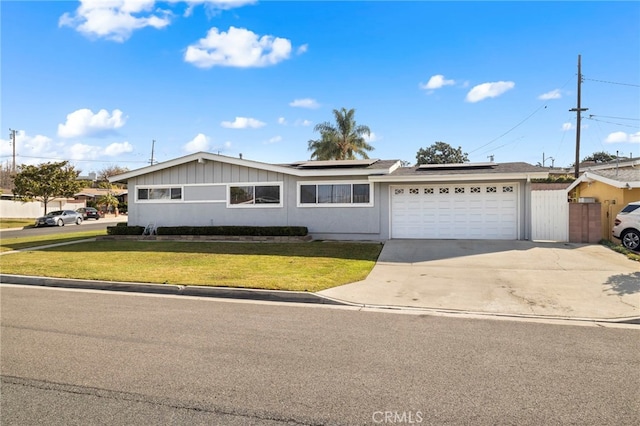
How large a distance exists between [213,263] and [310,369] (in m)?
7.87

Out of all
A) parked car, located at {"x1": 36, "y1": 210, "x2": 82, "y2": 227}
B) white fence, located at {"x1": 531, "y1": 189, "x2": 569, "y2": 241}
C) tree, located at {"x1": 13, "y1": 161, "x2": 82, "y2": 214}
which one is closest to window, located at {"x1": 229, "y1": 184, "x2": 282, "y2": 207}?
white fence, located at {"x1": 531, "y1": 189, "x2": 569, "y2": 241}

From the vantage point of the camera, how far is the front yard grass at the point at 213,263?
905cm

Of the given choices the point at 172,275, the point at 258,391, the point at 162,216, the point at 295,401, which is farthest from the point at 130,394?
the point at 162,216

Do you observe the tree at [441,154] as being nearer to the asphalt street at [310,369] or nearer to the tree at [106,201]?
the tree at [106,201]

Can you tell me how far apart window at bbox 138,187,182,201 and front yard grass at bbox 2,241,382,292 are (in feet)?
9.56

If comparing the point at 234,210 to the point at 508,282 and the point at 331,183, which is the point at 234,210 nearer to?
the point at 331,183

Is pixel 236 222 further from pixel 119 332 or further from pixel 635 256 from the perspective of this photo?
pixel 635 256

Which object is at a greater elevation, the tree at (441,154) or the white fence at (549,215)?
the tree at (441,154)

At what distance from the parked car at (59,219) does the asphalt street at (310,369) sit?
31.1 metres

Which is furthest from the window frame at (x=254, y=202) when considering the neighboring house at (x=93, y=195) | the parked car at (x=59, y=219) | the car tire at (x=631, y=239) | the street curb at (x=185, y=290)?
the neighboring house at (x=93, y=195)

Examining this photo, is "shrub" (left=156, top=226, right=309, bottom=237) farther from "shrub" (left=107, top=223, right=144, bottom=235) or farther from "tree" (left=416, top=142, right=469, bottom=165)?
"tree" (left=416, top=142, right=469, bottom=165)

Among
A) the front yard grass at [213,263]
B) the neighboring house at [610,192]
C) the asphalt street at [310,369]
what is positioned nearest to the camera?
the asphalt street at [310,369]

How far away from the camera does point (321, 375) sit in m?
4.09

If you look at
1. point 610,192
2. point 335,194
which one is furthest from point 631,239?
point 335,194
